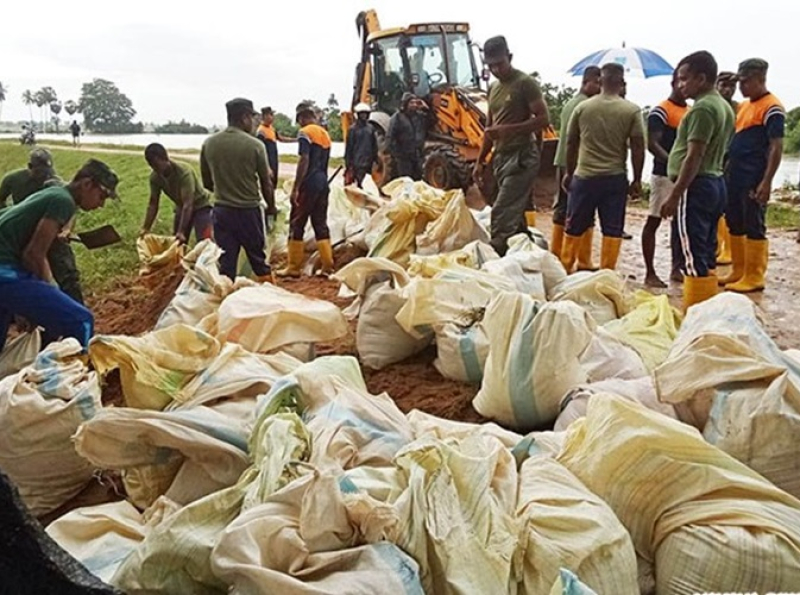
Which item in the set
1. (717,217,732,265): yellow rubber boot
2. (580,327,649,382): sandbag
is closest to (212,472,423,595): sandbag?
(580,327,649,382): sandbag

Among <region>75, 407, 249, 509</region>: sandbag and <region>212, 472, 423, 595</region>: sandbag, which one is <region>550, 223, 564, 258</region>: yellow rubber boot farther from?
<region>212, 472, 423, 595</region>: sandbag

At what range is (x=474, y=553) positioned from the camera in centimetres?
157

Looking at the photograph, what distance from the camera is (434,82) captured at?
10.4 metres

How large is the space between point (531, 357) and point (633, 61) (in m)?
7.52

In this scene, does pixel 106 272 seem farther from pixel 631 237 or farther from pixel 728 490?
pixel 728 490

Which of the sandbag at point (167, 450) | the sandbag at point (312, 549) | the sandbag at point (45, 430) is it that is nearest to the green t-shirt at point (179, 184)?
the sandbag at point (45, 430)

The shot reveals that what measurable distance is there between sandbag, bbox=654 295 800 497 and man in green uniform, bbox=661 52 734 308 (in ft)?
6.03

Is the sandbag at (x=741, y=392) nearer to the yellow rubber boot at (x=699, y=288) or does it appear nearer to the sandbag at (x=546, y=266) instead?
the sandbag at (x=546, y=266)

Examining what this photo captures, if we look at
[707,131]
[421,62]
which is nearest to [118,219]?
[421,62]

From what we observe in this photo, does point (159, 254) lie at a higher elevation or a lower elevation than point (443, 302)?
higher

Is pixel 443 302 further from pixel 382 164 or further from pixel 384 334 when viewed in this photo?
pixel 382 164

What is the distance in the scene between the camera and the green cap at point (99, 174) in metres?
3.47

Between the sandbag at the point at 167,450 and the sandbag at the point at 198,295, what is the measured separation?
1707 mm

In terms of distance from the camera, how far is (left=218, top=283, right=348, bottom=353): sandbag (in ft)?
10.4
